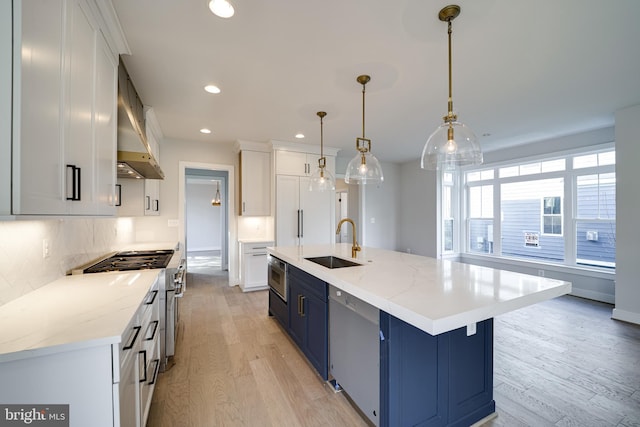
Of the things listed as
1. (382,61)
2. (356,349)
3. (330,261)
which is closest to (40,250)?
(356,349)

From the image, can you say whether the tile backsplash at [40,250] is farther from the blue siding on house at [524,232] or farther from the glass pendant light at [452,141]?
the blue siding on house at [524,232]

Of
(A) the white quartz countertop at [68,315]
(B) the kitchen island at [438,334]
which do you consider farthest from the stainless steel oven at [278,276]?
(A) the white quartz countertop at [68,315]

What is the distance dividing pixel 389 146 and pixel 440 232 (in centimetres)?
245

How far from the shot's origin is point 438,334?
55.3 inches

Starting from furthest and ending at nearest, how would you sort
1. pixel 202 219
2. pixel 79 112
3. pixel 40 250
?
pixel 202 219 < pixel 40 250 < pixel 79 112

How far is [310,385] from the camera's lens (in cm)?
208

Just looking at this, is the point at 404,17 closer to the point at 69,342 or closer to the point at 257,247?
the point at 69,342

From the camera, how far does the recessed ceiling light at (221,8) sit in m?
1.62

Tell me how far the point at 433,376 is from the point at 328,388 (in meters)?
0.90

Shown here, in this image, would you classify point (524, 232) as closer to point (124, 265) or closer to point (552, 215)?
point (552, 215)

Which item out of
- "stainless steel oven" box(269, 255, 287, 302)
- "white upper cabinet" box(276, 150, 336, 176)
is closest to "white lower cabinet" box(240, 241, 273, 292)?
Result: "white upper cabinet" box(276, 150, 336, 176)

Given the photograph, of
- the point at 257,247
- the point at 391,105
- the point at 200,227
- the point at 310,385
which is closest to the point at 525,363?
the point at 310,385

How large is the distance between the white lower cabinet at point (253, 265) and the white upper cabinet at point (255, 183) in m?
0.61

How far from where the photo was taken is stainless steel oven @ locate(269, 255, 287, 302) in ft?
9.14
